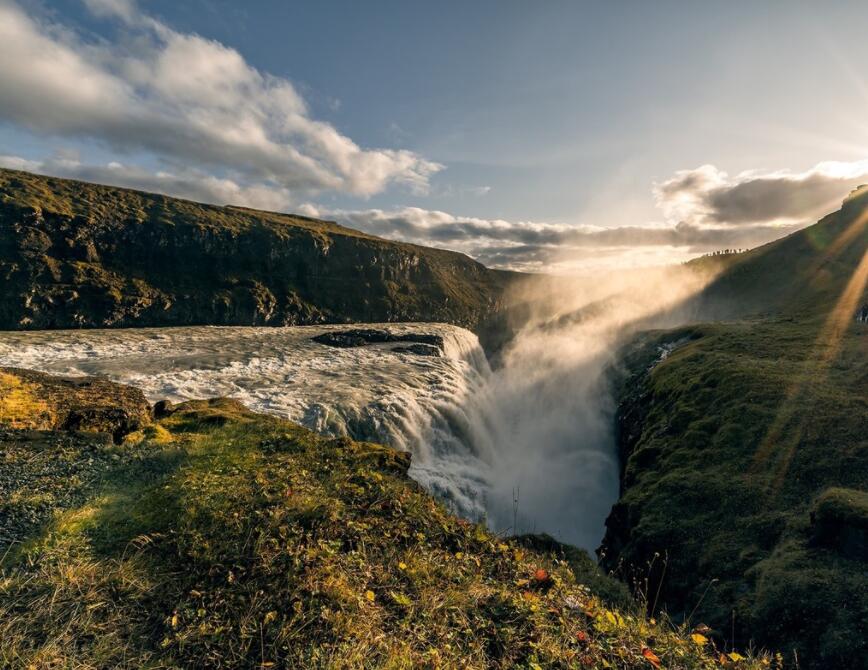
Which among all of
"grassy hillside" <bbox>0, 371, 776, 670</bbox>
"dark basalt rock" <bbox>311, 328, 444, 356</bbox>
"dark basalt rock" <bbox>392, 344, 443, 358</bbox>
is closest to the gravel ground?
"grassy hillside" <bbox>0, 371, 776, 670</bbox>

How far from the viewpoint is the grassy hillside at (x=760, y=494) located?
12.8 meters

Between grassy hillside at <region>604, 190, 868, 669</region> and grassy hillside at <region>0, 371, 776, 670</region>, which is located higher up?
grassy hillside at <region>0, 371, 776, 670</region>

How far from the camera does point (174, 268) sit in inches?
4756

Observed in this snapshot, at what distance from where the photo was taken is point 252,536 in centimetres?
663

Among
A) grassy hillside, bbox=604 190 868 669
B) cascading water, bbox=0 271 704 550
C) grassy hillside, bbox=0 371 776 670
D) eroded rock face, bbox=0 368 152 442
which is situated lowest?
cascading water, bbox=0 271 704 550

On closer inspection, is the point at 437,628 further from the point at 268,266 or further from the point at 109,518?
the point at 268,266

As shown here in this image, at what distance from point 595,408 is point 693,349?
14.3m

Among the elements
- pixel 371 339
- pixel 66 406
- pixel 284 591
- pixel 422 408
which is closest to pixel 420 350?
pixel 371 339

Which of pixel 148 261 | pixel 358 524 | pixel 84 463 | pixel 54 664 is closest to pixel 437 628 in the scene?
pixel 358 524

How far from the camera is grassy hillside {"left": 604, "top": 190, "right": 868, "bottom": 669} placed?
505 inches

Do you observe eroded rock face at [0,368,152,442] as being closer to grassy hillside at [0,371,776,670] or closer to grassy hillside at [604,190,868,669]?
grassy hillside at [0,371,776,670]

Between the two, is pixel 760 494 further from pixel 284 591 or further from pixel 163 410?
pixel 163 410

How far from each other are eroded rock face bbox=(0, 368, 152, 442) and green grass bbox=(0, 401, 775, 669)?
12.5 feet

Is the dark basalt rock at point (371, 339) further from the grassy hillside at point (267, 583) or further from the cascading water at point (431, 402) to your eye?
the grassy hillside at point (267, 583)
